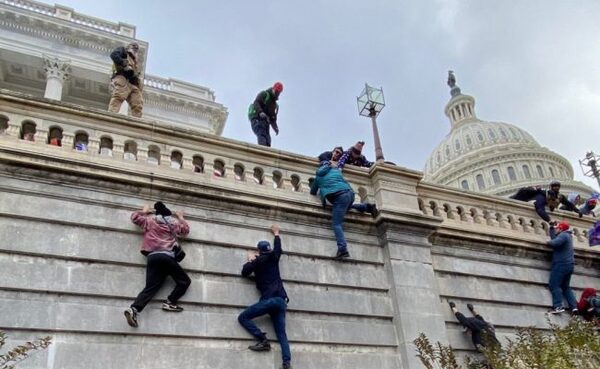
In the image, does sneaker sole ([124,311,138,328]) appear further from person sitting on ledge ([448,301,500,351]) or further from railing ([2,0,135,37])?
railing ([2,0,135,37])

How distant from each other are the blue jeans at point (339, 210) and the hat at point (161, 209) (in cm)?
316

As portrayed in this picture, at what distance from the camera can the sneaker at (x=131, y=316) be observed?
8.58 metres

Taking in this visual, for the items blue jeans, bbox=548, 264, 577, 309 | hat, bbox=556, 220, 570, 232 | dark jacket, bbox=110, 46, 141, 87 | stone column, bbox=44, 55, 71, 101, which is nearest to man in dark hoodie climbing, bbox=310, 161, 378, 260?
dark jacket, bbox=110, 46, 141, 87

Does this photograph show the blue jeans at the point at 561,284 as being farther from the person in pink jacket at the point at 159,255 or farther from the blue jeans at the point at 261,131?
the person in pink jacket at the point at 159,255

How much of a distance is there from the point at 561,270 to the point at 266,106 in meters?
7.83

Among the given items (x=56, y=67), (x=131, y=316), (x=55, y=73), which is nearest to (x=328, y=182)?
(x=131, y=316)

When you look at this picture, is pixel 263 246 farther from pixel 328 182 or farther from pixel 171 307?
pixel 328 182

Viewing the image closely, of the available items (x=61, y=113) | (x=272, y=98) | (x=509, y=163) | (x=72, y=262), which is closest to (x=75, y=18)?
(x=272, y=98)

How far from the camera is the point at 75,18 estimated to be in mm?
34406

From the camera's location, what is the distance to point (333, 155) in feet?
40.3

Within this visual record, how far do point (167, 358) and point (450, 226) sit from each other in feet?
22.1

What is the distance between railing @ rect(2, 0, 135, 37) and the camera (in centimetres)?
3300

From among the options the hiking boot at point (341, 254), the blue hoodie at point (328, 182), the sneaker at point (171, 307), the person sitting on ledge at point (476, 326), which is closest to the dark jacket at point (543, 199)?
the person sitting on ledge at point (476, 326)

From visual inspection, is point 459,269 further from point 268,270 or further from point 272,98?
point 272,98
